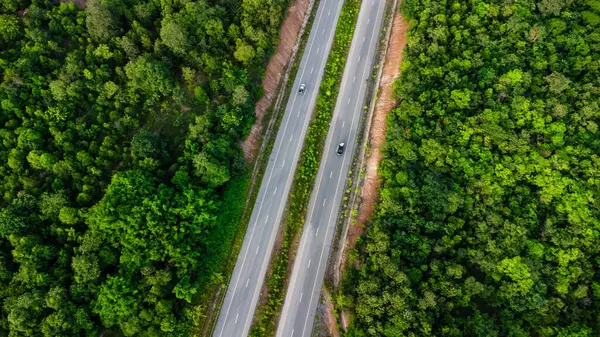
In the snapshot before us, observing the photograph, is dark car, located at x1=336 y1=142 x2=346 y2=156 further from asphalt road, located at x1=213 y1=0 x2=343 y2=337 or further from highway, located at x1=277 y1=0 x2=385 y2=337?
asphalt road, located at x1=213 y1=0 x2=343 y2=337

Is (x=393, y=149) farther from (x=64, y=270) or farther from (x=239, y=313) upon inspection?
(x=64, y=270)

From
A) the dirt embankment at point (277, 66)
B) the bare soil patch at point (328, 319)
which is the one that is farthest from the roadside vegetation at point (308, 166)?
the dirt embankment at point (277, 66)

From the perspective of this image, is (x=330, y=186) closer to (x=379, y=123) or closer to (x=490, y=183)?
(x=379, y=123)

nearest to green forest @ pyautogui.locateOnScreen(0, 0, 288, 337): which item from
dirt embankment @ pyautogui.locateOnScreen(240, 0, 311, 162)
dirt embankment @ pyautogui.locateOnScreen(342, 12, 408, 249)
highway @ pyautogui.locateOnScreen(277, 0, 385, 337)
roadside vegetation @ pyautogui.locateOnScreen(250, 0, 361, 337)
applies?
dirt embankment @ pyautogui.locateOnScreen(240, 0, 311, 162)

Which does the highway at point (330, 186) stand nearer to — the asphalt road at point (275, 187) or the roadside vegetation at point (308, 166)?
the roadside vegetation at point (308, 166)

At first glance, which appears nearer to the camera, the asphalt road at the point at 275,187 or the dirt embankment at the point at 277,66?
the asphalt road at the point at 275,187

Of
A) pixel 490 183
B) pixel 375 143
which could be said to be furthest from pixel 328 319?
pixel 490 183

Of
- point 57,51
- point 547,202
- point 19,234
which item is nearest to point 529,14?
point 547,202
